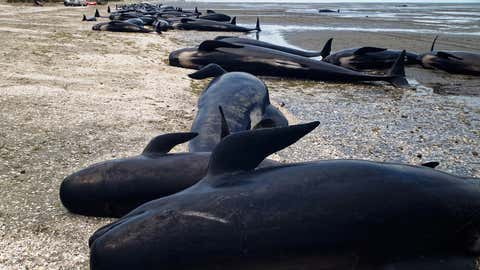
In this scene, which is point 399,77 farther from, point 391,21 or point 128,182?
point 391,21

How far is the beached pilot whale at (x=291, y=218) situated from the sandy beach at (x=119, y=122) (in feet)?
3.48

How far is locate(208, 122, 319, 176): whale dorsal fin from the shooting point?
2.31 meters

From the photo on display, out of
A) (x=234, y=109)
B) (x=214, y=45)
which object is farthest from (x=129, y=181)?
(x=214, y=45)

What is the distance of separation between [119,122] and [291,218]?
13.6 feet

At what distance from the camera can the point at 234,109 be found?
502 centimetres

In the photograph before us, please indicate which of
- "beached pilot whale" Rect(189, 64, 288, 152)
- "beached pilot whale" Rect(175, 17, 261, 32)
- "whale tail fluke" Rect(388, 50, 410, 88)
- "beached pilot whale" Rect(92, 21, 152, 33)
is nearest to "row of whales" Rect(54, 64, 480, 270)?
"beached pilot whale" Rect(189, 64, 288, 152)

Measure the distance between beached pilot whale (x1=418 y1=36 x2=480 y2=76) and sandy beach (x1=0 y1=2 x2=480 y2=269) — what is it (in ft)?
1.56

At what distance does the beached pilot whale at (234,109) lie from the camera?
4.38 meters

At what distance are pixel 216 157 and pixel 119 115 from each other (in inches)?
155

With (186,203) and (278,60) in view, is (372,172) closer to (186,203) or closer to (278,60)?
(186,203)


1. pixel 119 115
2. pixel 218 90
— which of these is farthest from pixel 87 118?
pixel 218 90

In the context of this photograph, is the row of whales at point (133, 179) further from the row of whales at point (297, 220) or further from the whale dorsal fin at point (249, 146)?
the row of whales at point (297, 220)

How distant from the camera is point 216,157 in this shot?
234 cm

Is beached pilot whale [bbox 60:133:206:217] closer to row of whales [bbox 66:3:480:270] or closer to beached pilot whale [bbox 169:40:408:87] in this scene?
row of whales [bbox 66:3:480:270]
